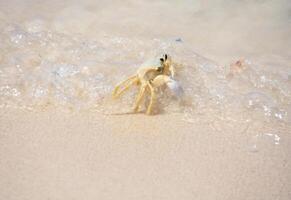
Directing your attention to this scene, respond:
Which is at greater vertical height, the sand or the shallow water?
the shallow water

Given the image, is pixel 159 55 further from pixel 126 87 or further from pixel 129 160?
pixel 129 160

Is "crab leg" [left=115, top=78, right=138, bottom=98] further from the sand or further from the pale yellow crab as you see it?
the sand

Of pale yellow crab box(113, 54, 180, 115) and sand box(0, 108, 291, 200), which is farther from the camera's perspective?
pale yellow crab box(113, 54, 180, 115)

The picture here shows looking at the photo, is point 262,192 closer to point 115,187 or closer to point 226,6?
point 115,187

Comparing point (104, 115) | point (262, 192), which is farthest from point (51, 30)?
point (262, 192)

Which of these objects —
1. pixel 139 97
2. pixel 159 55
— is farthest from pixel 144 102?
pixel 159 55

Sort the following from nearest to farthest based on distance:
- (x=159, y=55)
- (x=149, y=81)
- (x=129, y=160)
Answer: (x=129, y=160) < (x=149, y=81) < (x=159, y=55)

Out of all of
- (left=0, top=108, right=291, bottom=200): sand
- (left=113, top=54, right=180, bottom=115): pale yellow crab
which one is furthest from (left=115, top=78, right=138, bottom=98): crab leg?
(left=0, top=108, right=291, bottom=200): sand
